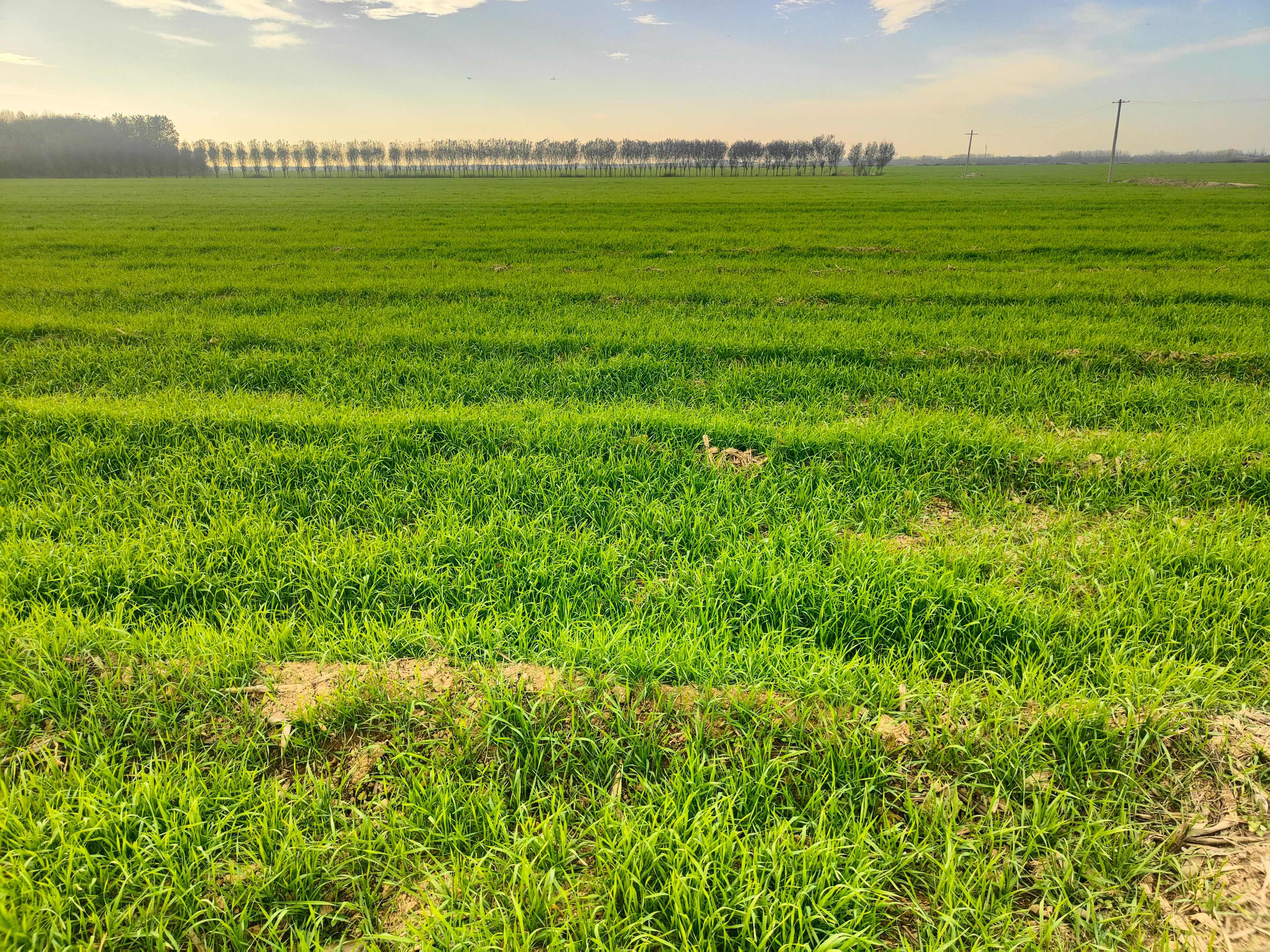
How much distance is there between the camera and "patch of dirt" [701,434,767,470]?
5.28m

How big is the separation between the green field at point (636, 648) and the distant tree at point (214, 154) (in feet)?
681

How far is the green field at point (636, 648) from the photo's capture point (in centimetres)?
209

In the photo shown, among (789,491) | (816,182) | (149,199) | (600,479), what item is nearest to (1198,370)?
A: (789,491)

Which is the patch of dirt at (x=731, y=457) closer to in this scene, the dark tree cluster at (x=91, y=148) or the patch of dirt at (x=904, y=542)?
the patch of dirt at (x=904, y=542)

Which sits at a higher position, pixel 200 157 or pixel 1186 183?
pixel 200 157

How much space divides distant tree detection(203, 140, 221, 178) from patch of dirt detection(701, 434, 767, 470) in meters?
209

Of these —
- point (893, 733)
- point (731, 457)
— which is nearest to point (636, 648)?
point (893, 733)

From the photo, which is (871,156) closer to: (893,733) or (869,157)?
(869,157)

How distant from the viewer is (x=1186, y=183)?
5669 cm

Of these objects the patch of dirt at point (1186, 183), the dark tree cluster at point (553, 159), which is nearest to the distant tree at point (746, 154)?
the dark tree cluster at point (553, 159)

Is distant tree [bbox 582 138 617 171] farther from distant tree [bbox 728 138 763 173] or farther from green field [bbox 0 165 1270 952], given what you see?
green field [bbox 0 165 1270 952]

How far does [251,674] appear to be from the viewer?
3.04 metres

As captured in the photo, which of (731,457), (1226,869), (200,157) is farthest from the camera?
(200,157)

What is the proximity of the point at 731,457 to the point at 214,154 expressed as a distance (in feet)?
718
